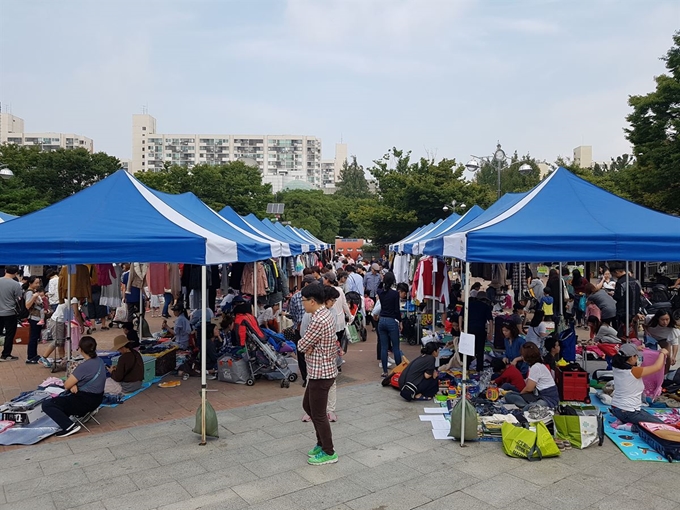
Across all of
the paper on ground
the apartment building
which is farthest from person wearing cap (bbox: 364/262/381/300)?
the apartment building

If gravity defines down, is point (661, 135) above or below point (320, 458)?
above

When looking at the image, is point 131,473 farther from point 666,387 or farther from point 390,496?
point 666,387

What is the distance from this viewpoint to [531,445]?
5.12 m

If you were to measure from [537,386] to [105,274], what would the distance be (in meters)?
8.91

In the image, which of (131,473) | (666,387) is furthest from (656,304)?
(131,473)

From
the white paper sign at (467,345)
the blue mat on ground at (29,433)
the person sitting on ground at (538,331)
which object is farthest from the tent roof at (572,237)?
the blue mat on ground at (29,433)

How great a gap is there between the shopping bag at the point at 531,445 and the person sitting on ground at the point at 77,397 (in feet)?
15.4

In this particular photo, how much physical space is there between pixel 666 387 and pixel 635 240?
121 inches

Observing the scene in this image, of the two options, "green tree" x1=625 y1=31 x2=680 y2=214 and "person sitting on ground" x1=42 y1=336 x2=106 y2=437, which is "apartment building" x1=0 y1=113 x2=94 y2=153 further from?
"person sitting on ground" x1=42 y1=336 x2=106 y2=437

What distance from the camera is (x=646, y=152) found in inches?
835

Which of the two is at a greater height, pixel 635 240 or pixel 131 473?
pixel 635 240

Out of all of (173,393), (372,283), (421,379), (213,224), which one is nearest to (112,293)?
(213,224)

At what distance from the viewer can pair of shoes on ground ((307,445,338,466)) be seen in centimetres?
500

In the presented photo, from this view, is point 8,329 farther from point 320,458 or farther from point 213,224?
point 320,458
